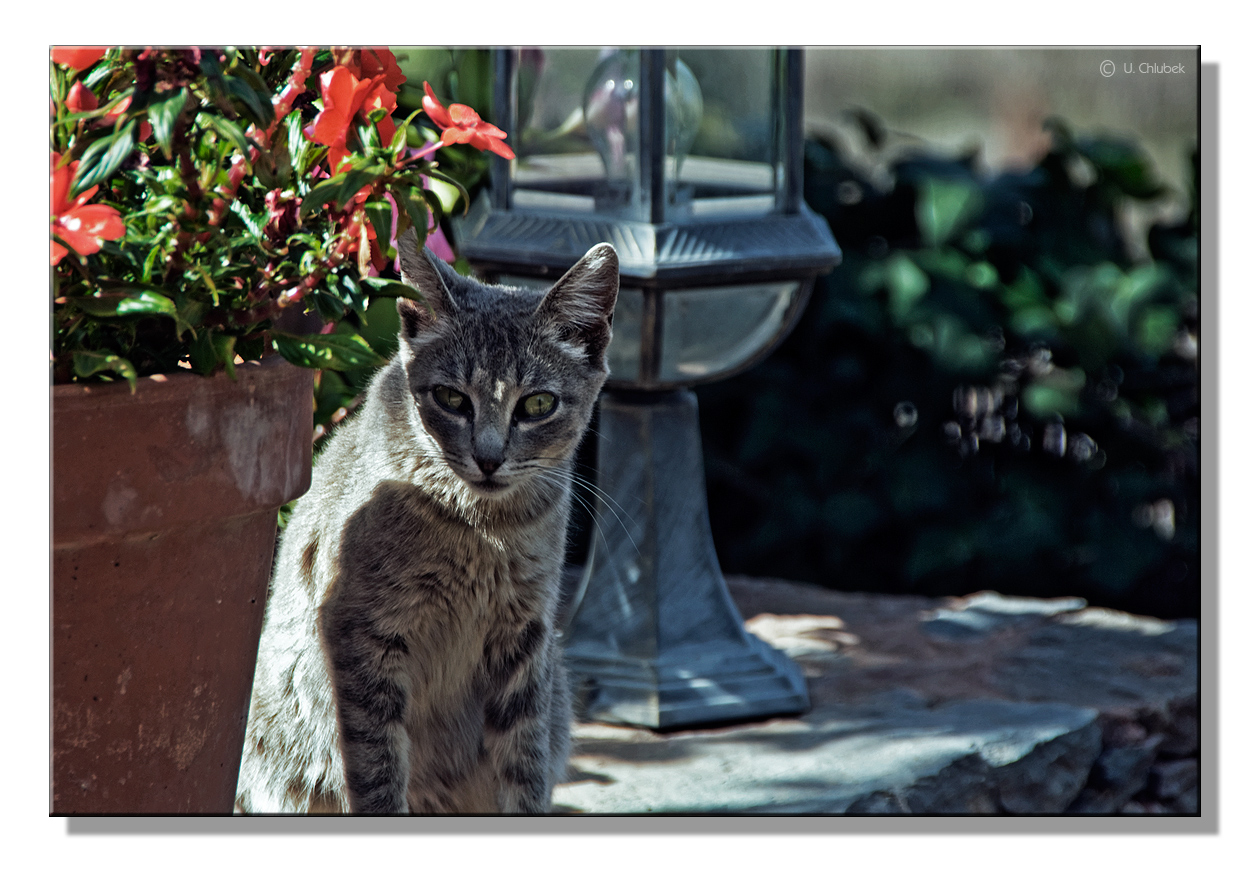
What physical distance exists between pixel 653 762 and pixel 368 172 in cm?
125

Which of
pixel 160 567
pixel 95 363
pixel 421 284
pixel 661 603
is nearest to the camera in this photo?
pixel 95 363

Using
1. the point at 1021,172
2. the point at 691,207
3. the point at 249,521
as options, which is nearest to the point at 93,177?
the point at 249,521

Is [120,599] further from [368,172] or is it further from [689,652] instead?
[689,652]

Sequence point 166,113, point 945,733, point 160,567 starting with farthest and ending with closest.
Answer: point 945,733 → point 160,567 → point 166,113

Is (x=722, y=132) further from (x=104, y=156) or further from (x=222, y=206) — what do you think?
(x=104, y=156)

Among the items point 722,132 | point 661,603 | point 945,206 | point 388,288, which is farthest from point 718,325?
point 945,206

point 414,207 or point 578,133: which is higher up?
point 578,133

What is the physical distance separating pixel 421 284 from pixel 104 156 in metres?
0.47

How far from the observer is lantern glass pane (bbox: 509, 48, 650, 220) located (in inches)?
85.0

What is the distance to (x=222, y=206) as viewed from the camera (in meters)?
1.34

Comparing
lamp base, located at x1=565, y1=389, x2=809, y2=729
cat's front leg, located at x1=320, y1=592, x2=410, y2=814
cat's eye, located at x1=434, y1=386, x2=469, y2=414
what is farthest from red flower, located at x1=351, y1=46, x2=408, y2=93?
lamp base, located at x1=565, y1=389, x2=809, y2=729

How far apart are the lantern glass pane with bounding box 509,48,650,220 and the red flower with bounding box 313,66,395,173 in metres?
0.80

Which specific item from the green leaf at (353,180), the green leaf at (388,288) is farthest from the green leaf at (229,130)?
the green leaf at (388,288)

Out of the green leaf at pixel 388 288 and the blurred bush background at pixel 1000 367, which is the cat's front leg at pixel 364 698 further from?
the blurred bush background at pixel 1000 367
